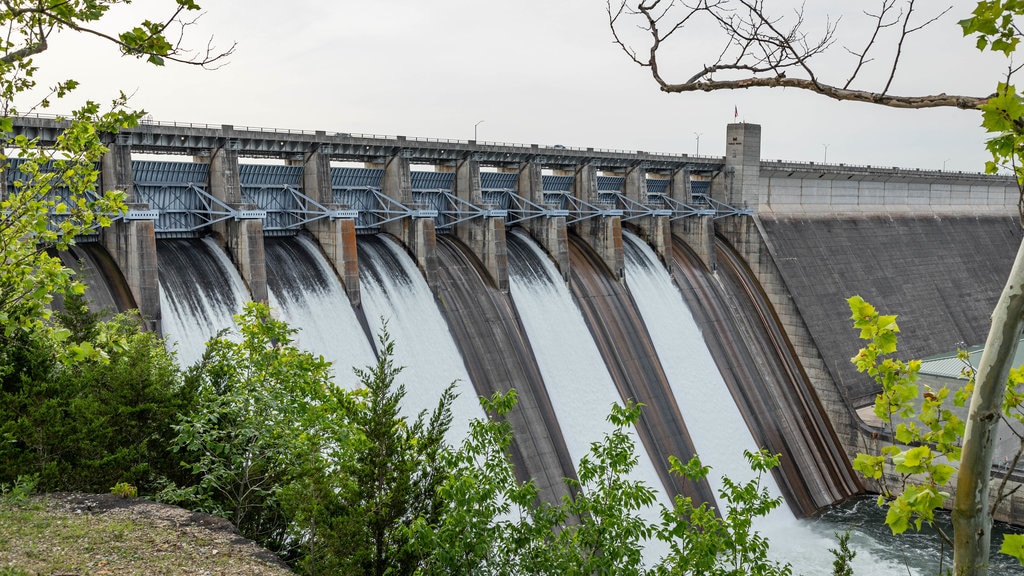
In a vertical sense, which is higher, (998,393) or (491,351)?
(998,393)

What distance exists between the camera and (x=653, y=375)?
2925 cm

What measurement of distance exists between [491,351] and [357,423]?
15.8m

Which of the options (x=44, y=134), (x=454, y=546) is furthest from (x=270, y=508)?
(x=44, y=134)

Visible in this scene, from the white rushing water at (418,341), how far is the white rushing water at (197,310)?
3862 millimetres

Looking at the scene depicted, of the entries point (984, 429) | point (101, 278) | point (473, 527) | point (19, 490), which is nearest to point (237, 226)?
point (101, 278)

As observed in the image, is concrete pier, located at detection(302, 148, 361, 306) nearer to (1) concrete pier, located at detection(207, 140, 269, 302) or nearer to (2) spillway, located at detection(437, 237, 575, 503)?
(1) concrete pier, located at detection(207, 140, 269, 302)

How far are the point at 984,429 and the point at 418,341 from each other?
2097 cm

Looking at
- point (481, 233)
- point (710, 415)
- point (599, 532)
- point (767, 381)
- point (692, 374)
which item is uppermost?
point (481, 233)

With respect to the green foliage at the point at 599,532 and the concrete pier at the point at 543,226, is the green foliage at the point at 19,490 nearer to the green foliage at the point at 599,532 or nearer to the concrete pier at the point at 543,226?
the green foliage at the point at 599,532

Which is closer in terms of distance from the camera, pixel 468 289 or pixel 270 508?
pixel 270 508

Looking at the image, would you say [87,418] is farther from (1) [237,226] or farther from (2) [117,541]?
(1) [237,226]

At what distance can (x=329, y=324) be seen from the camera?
23.4m

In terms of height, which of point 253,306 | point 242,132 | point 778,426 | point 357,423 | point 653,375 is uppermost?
point 242,132

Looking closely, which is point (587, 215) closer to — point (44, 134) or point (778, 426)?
point (778, 426)
